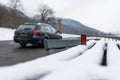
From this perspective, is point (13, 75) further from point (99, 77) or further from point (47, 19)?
point (47, 19)

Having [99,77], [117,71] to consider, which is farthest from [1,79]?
[117,71]

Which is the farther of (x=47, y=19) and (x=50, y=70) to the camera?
(x=47, y=19)

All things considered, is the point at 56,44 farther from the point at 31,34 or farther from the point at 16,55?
the point at 31,34

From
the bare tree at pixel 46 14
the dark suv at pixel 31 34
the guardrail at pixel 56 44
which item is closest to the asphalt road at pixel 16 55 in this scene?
the guardrail at pixel 56 44

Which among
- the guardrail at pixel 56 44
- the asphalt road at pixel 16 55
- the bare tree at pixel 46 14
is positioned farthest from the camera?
the bare tree at pixel 46 14

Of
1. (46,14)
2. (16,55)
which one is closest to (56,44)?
(16,55)

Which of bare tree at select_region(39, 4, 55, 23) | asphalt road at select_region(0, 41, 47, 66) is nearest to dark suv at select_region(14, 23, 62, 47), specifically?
asphalt road at select_region(0, 41, 47, 66)

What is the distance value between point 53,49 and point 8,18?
71.7 m

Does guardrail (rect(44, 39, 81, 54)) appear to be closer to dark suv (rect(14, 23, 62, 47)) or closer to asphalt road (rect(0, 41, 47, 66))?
asphalt road (rect(0, 41, 47, 66))

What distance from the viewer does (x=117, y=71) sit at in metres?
6.17

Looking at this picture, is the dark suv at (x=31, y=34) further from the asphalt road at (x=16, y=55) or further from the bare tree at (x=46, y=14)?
the bare tree at (x=46, y=14)

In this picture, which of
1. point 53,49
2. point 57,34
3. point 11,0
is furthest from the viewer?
point 11,0

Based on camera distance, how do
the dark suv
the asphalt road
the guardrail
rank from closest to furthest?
1. the asphalt road
2. the guardrail
3. the dark suv

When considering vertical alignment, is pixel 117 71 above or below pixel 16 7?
below
